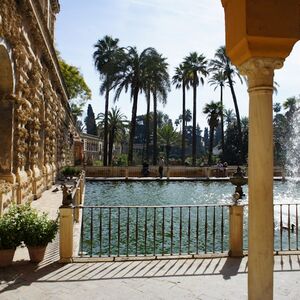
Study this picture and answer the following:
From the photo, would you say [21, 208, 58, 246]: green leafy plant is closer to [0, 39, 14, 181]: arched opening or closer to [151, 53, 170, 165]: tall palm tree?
[0, 39, 14, 181]: arched opening

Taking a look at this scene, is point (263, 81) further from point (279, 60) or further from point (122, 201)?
point (122, 201)

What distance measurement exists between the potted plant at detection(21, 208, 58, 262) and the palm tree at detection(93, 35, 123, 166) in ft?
111

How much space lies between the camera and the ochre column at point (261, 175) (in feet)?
12.6

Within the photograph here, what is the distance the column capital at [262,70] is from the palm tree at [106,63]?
118 ft

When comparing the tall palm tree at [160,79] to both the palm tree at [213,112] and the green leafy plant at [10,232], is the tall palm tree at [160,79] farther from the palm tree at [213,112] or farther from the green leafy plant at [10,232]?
the green leafy plant at [10,232]

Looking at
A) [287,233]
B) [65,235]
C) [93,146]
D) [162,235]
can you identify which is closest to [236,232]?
[162,235]

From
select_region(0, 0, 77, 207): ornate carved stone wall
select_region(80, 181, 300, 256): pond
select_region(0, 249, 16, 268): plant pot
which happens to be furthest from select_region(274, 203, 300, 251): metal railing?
select_region(0, 0, 77, 207): ornate carved stone wall

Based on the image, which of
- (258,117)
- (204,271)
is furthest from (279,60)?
(204,271)

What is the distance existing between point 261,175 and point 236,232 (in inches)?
136

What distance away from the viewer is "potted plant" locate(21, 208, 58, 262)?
6332 millimetres

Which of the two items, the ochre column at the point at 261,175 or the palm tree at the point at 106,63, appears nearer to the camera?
the ochre column at the point at 261,175

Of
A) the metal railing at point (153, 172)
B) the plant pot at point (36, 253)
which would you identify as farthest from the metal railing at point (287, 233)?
the metal railing at point (153, 172)

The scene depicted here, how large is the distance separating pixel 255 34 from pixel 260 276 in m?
2.36

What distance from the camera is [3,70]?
34.3ft
